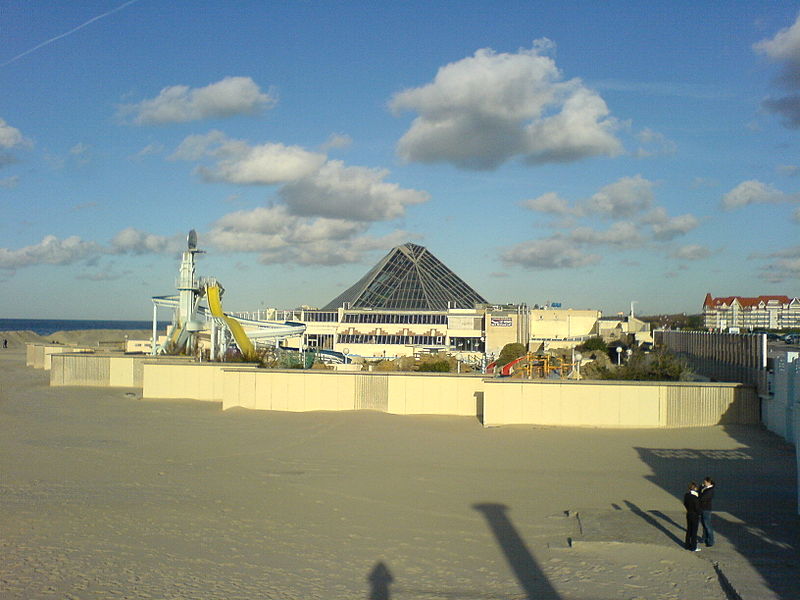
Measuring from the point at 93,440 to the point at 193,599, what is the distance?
12.0 meters

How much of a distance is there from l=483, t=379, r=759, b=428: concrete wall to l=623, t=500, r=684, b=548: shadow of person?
298 inches

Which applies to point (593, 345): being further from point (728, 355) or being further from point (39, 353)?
point (39, 353)

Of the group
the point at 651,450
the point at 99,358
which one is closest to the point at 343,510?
the point at 651,450

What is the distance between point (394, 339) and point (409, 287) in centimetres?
1184

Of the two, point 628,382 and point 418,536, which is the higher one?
point 628,382

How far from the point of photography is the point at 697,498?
31.2 ft

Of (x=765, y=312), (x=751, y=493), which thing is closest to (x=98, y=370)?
(x=751, y=493)

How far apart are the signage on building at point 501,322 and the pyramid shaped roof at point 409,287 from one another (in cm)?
741

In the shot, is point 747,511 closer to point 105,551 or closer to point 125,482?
point 105,551

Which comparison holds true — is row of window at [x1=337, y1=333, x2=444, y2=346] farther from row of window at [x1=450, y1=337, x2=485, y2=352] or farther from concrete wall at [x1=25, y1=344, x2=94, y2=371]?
concrete wall at [x1=25, y1=344, x2=94, y2=371]

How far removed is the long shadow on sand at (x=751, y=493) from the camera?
9.04 m

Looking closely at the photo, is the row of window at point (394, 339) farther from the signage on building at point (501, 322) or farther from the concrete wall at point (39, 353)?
the concrete wall at point (39, 353)

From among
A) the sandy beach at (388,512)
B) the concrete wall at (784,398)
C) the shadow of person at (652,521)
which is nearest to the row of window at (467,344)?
the sandy beach at (388,512)

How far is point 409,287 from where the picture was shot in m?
69.8
